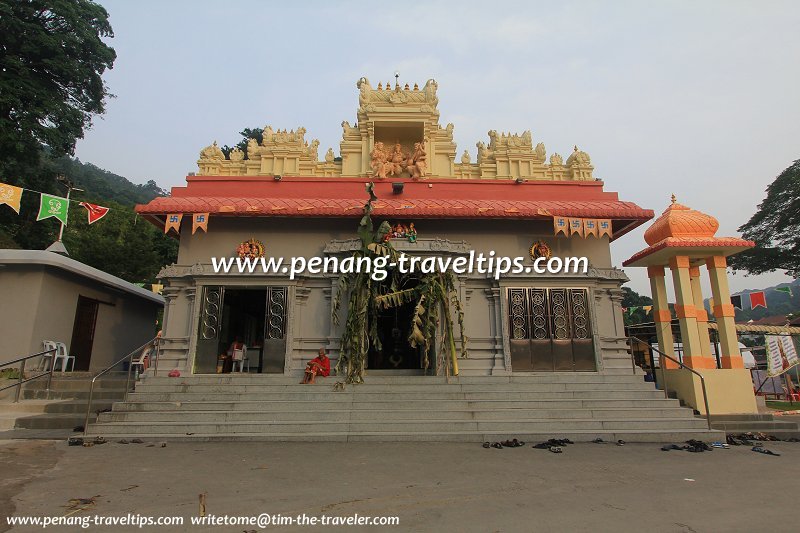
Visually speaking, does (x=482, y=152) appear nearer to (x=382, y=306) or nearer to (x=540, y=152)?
(x=540, y=152)

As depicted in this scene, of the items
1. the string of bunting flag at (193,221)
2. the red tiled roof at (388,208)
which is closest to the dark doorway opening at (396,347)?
the red tiled roof at (388,208)

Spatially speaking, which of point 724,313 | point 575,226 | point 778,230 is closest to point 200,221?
point 575,226

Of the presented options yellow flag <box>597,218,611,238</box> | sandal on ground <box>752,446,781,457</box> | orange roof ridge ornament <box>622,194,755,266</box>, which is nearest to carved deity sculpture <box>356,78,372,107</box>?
yellow flag <box>597,218,611,238</box>

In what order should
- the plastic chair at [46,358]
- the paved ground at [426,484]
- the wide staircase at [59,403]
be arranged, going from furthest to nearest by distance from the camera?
the plastic chair at [46,358]
the wide staircase at [59,403]
the paved ground at [426,484]

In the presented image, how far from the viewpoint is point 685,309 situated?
11.1 meters

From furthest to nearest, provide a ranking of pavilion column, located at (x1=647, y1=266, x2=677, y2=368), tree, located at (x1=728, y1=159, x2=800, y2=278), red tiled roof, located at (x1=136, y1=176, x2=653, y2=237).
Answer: tree, located at (x1=728, y1=159, x2=800, y2=278)
pavilion column, located at (x1=647, y1=266, x2=677, y2=368)
red tiled roof, located at (x1=136, y1=176, x2=653, y2=237)

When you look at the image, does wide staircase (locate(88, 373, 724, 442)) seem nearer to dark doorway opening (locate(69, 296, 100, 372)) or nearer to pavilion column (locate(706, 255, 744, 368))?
pavilion column (locate(706, 255, 744, 368))

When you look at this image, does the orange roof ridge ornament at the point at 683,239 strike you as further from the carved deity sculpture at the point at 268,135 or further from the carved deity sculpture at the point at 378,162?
the carved deity sculpture at the point at 268,135

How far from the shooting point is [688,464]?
6.28m

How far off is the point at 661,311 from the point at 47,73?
31470 millimetres

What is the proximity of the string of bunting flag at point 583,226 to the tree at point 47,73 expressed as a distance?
24.8 meters

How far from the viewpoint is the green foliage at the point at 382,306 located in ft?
32.3

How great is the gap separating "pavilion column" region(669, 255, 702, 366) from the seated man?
853 centimetres

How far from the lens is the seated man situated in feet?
32.1
